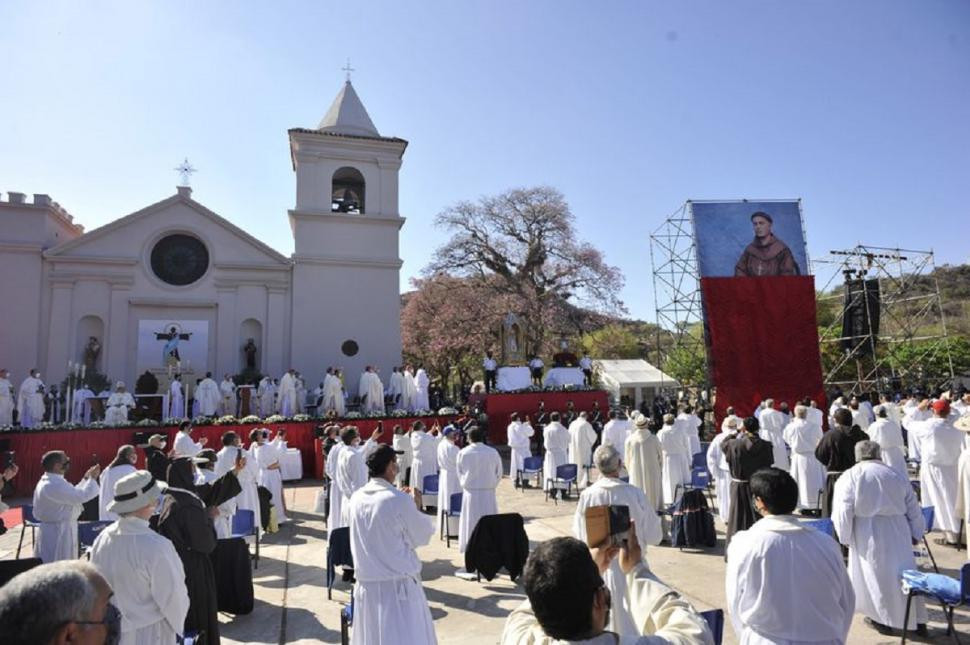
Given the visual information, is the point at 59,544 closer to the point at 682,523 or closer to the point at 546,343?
the point at 682,523

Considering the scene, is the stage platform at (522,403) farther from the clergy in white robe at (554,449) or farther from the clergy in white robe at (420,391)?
the clergy in white robe at (554,449)

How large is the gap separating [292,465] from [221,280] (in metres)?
11.4

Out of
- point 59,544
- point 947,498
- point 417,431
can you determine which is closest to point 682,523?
point 947,498

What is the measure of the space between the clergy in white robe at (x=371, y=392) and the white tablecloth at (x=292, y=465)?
5854 mm

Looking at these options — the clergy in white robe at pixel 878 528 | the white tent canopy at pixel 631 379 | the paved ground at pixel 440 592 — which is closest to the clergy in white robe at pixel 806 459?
the paved ground at pixel 440 592

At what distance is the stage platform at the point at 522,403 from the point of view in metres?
Answer: 17.9

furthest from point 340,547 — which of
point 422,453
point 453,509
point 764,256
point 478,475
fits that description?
point 764,256

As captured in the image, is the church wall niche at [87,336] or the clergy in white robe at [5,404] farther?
the church wall niche at [87,336]

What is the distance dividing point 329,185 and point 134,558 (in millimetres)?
23000

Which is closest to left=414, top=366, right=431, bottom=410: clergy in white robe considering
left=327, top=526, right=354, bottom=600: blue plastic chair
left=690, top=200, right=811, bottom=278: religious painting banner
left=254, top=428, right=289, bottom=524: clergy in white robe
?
left=254, top=428, right=289, bottom=524: clergy in white robe

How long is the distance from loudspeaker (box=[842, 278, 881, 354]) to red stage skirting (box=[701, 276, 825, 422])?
1848 mm

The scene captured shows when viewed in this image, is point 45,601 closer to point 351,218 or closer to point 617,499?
point 617,499

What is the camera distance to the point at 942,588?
4352 mm

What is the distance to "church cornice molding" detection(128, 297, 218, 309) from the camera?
21.7 m
